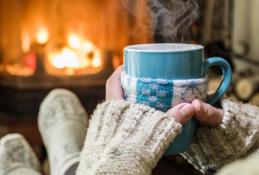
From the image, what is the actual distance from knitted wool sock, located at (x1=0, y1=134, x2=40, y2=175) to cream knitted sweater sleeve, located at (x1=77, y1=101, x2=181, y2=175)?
37 centimetres

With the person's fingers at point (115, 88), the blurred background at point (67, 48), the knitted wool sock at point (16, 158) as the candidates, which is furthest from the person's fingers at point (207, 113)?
the blurred background at point (67, 48)

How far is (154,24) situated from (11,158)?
46cm

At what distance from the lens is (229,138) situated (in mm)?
687

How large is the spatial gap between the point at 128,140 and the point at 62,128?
0.49m

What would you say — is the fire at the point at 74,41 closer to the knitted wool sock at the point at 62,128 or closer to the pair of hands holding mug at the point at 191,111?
the knitted wool sock at the point at 62,128

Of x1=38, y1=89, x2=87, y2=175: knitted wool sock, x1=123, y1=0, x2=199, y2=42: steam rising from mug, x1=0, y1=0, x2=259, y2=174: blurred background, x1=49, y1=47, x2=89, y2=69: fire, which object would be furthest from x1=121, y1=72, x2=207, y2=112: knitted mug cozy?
x1=49, y1=47, x2=89, y2=69: fire

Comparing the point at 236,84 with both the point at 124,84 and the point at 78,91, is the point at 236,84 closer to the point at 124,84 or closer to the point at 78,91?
the point at 78,91

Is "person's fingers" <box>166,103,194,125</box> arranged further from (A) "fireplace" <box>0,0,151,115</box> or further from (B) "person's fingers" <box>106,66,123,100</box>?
(A) "fireplace" <box>0,0,151,115</box>

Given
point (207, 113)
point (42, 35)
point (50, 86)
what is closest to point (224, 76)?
point (207, 113)

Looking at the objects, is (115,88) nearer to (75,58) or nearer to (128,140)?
(128,140)

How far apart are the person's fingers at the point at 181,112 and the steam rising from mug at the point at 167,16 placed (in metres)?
0.18

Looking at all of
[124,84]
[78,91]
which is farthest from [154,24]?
[78,91]

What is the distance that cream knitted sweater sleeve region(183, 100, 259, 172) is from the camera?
683 mm

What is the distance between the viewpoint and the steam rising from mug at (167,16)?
0.76m
